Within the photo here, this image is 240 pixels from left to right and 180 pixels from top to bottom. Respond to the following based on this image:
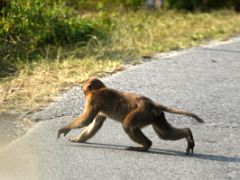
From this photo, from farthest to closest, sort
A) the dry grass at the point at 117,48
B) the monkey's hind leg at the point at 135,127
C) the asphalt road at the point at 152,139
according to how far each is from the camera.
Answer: the dry grass at the point at 117,48 < the monkey's hind leg at the point at 135,127 < the asphalt road at the point at 152,139

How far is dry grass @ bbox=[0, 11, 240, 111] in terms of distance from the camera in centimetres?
737

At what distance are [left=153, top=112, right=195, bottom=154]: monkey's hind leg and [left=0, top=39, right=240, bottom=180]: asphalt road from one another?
4.5 inches

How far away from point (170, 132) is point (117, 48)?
4.15 metres

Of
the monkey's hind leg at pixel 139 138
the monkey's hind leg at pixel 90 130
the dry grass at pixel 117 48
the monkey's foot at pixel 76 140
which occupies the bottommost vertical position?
the dry grass at pixel 117 48

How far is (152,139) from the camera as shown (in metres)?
6.08

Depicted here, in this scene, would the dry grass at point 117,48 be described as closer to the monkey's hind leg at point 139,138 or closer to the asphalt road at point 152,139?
the asphalt road at point 152,139

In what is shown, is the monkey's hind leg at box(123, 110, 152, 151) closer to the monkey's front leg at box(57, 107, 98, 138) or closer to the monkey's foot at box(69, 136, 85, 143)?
the monkey's front leg at box(57, 107, 98, 138)

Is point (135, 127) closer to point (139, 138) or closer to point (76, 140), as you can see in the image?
point (139, 138)

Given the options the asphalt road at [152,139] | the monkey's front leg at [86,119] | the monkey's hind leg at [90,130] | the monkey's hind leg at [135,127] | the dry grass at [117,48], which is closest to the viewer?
the asphalt road at [152,139]

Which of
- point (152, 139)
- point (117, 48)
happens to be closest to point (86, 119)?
point (152, 139)

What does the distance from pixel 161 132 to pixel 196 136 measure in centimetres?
62

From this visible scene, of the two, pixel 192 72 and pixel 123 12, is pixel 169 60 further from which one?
pixel 123 12

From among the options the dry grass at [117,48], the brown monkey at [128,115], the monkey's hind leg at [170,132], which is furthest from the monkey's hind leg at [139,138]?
the dry grass at [117,48]

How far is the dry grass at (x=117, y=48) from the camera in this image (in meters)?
7.37
